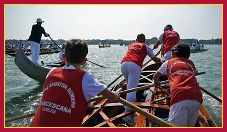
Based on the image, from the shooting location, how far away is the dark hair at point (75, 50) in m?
2.70

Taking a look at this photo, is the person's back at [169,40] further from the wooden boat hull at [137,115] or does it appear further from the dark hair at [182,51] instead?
the dark hair at [182,51]

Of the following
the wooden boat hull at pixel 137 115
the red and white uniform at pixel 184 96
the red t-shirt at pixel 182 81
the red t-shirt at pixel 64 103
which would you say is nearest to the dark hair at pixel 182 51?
the red t-shirt at pixel 182 81

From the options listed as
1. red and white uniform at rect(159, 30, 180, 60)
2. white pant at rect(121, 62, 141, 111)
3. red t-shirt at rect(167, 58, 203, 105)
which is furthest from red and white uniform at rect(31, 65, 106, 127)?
red and white uniform at rect(159, 30, 180, 60)

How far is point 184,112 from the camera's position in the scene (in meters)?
3.59

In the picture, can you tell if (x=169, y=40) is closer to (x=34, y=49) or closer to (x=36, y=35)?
(x=36, y=35)

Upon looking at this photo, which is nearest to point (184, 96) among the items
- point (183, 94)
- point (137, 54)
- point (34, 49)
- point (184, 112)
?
point (183, 94)

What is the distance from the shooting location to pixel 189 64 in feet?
12.7

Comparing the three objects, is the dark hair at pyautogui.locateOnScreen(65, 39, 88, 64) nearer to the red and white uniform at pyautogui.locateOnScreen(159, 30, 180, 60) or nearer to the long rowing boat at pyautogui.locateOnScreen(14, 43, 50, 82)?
the red and white uniform at pyautogui.locateOnScreen(159, 30, 180, 60)

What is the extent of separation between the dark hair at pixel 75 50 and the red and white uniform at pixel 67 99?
118 millimetres

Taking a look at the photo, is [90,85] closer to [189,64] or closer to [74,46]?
[74,46]

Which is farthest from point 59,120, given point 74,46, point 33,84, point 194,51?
point 194,51

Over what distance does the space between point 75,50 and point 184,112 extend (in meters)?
1.80

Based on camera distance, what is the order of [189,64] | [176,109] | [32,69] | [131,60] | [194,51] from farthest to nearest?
[194,51] → [32,69] → [131,60] → [189,64] → [176,109]

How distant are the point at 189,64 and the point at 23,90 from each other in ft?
31.3
